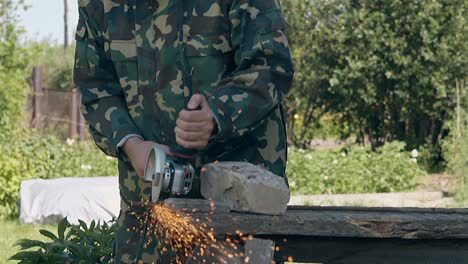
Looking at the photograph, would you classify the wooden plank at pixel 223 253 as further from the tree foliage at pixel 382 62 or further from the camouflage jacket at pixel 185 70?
the tree foliage at pixel 382 62

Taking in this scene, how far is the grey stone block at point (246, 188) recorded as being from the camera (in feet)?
9.39

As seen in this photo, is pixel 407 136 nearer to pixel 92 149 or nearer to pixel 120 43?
pixel 92 149

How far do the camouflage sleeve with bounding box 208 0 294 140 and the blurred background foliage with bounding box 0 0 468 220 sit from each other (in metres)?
10.6

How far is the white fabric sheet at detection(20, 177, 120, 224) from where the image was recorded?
10031mm

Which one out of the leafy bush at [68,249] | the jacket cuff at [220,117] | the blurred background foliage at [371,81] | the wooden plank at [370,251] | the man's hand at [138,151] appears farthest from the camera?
the blurred background foliage at [371,81]

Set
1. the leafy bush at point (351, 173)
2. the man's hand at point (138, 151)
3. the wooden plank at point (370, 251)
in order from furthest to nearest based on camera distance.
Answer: the leafy bush at point (351, 173), the man's hand at point (138, 151), the wooden plank at point (370, 251)

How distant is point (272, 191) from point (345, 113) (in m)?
15.6

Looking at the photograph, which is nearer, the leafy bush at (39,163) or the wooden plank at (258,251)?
the wooden plank at (258,251)

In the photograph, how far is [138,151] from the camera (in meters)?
3.39

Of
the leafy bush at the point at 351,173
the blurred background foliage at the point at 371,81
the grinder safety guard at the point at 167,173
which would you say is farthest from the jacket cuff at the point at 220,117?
the blurred background foliage at the point at 371,81

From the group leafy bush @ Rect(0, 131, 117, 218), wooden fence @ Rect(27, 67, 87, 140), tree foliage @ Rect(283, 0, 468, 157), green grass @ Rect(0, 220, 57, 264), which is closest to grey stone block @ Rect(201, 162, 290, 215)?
green grass @ Rect(0, 220, 57, 264)

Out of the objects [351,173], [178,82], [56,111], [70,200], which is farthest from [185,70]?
[56,111]

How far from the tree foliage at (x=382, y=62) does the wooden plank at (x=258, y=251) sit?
46.9 feet

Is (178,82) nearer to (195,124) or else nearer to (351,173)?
(195,124)
